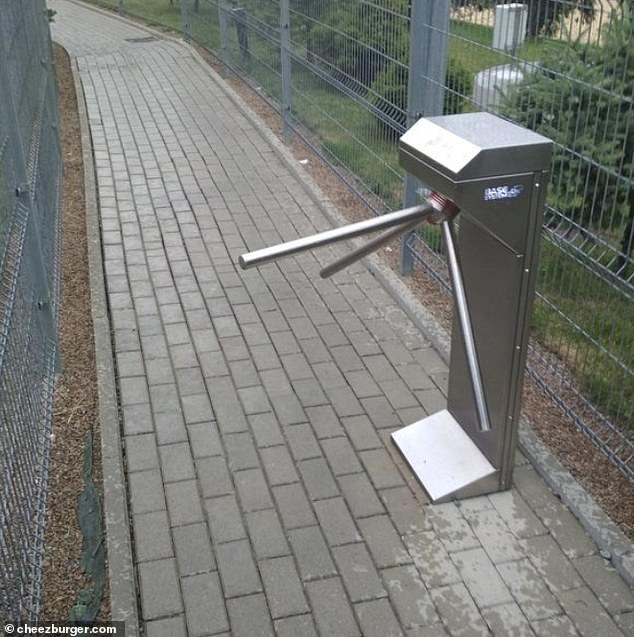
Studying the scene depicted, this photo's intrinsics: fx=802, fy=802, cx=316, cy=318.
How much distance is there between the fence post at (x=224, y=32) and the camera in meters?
9.27

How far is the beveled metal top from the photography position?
254 cm

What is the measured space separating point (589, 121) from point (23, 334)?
238 centimetres

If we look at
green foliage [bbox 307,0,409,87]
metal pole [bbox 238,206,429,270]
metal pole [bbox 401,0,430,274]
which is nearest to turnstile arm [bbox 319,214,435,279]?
metal pole [bbox 238,206,429,270]

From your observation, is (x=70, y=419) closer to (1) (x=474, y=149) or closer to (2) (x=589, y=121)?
(1) (x=474, y=149)

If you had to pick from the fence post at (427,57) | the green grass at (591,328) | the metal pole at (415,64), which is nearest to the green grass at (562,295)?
the green grass at (591,328)

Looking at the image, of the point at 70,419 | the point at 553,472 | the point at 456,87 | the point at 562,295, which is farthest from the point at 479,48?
the point at 70,419

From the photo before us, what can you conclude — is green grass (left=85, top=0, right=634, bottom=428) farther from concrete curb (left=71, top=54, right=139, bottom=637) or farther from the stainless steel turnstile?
concrete curb (left=71, top=54, right=139, bottom=637)

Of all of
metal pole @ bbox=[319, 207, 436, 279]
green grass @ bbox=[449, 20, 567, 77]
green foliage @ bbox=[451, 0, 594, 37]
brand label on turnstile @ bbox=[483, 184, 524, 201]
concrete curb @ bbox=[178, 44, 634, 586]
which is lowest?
concrete curb @ bbox=[178, 44, 634, 586]

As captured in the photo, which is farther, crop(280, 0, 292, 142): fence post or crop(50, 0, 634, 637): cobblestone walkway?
crop(280, 0, 292, 142): fence post

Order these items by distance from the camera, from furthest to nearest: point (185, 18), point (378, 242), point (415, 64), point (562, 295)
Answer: point (185, 18), point (415, 64), point (562, 295), point (378, 242)

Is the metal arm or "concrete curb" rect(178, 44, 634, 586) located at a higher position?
the metal arm

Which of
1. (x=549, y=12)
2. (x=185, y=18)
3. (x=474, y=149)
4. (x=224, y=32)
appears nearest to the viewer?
(x=474, y=149)

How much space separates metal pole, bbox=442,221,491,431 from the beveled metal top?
0.26m

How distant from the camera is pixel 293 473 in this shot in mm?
3281
